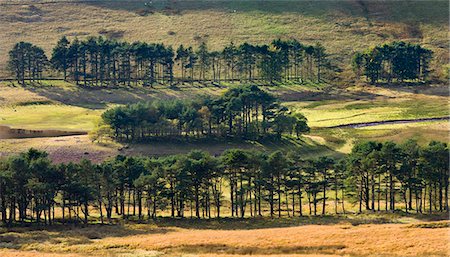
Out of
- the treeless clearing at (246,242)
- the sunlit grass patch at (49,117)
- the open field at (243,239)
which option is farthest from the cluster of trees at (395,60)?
the treeless clearing at (246,242)

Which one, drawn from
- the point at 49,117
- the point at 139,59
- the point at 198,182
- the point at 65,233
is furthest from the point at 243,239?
the point at 139,59

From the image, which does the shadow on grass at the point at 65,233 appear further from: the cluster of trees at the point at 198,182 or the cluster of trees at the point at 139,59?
the cluster of trees at the point at 139,59

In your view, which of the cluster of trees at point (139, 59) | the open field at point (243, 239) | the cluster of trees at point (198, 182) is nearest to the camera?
the open field at point (243, 239)

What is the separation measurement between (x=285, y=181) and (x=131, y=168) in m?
19.7

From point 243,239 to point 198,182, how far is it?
52.2 ft

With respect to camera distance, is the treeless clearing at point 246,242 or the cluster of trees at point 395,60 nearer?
the treeless clearing at point 246,242

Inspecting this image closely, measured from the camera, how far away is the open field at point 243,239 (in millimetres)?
67125

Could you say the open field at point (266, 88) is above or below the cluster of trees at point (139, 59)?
below

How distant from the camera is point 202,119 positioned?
130 metres

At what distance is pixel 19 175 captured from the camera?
266 feet

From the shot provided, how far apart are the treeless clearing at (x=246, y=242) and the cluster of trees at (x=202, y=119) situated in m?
51.9

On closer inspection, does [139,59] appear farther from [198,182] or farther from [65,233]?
[65,233]

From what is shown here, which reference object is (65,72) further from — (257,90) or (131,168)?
(131,168)

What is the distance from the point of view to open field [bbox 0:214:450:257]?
220 feet
